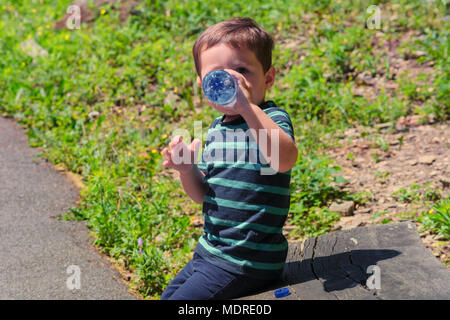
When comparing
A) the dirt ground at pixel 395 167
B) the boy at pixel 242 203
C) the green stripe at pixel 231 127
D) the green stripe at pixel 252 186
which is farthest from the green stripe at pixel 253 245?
the dirt ground at pixel 395 167

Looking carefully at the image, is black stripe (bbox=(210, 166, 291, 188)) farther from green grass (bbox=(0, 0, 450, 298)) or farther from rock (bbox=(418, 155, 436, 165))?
rock (bbox=(418, 155, 436, 165))

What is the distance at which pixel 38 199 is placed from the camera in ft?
14.9

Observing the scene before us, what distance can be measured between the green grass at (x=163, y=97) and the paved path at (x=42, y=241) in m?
0.15

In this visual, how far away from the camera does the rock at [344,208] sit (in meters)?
3.95

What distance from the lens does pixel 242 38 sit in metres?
2.30

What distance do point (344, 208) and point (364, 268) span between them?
5.22 ft

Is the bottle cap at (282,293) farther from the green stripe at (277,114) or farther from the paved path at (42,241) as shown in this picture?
Result: the paved path at (42,241)

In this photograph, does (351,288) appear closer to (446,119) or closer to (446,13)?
(446,119)

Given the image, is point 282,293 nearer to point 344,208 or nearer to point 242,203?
point 242,203

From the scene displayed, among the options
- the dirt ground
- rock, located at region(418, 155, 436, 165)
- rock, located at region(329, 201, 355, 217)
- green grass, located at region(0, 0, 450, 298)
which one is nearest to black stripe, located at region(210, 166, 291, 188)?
green grass, located at region(0, 0, 450, 298)

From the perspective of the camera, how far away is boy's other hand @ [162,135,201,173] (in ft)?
8.08

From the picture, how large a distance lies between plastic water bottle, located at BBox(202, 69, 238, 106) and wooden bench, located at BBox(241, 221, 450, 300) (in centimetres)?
82
